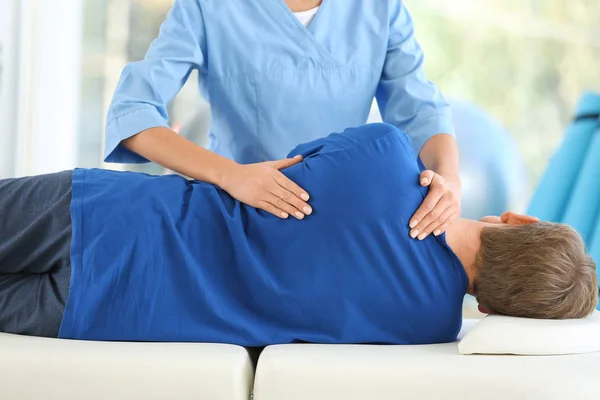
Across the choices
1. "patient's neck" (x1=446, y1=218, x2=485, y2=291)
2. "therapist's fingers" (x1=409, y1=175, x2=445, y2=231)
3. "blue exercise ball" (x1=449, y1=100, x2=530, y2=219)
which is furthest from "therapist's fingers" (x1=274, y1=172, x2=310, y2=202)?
"blue exercise ball" (x1=449, y1=100, x2=530, y2=219)

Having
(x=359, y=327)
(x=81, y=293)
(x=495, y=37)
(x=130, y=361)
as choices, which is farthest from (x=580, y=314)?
(x=495, y=37)

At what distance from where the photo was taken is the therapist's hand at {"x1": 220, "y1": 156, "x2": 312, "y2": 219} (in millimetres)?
1503

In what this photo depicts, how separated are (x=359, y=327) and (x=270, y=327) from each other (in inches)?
6.8

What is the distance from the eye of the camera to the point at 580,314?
4.98ft

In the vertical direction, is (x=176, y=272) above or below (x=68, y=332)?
above

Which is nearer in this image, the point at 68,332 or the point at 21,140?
the point at 68,332

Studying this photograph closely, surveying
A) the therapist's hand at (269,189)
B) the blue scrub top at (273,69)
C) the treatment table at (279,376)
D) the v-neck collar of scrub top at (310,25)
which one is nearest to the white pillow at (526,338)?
the treatment table at (279,376)

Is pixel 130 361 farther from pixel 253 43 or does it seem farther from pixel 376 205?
pixel 253 43

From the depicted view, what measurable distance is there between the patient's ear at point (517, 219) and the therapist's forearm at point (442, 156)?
0.16 m

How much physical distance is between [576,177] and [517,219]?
1.36 meters

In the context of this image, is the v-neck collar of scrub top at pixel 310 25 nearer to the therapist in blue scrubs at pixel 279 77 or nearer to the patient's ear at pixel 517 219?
the therapist in blue scrubs at pixel 279 77

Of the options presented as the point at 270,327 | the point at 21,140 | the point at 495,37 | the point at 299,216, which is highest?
the point at 495,37

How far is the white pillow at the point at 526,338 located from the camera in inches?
53.6

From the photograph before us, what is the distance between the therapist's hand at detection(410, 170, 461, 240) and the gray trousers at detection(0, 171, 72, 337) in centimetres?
69
